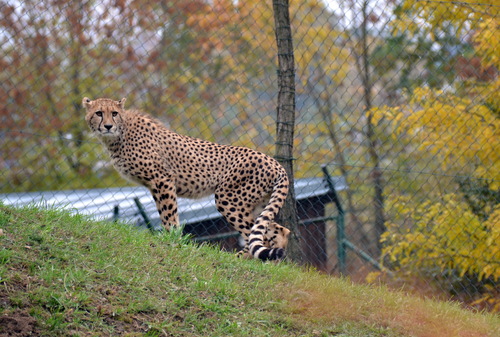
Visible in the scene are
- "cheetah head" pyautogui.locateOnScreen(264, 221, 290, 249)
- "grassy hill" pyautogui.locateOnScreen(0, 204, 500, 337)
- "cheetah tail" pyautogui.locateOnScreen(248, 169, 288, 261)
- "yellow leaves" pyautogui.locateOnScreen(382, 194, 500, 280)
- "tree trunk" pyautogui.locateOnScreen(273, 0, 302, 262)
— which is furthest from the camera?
"yellow leaves" pyautogui.locateOnScreen(382, 194, 500, 280)

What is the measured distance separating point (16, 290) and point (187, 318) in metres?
0.89

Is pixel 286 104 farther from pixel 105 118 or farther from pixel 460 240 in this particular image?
pixel 460 240

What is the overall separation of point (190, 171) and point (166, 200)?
37cm

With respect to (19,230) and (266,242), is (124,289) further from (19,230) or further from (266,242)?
(266,242)

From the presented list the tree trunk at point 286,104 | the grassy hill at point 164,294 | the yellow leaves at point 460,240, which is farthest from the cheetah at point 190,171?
the yellow leaves at point 460,240

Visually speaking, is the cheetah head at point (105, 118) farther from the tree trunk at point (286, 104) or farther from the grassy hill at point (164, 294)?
the tree trunk at point (286, 104)

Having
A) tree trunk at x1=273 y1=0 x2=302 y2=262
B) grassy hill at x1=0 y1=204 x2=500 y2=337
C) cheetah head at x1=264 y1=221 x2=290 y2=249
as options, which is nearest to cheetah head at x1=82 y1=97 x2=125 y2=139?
grassy hill at x1=0 y1=204 x2=500 y2=337

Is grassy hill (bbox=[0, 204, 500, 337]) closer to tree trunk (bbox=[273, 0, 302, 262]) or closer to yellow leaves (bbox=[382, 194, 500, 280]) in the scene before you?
tree trunk (bbox=[273, 0, 302, 262])

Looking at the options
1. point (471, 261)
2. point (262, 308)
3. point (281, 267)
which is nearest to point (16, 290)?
point (262, 308)

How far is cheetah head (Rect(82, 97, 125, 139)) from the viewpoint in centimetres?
540

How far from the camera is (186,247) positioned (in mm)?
4375

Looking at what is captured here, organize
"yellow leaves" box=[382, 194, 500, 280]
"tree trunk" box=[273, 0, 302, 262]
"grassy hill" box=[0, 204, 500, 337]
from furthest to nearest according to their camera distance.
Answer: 1. "yellow leaves" box=[382, 194, 500, 280]
2. "tree trunk" box=[273, 0, 302, 262]
3. "grassy hill" box=[0, 204, 500, 337]

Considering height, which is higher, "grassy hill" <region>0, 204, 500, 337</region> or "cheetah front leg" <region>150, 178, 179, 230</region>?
"cheetah front leg" <region>150, 178, 179, 230</region>

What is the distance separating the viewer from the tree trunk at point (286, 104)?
5535 millimetres
